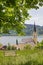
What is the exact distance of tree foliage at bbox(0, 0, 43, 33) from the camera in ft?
39.1

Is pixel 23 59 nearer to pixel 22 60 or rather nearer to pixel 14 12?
pixel 22 60

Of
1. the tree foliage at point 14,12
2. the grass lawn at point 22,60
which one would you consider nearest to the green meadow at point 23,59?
the grass lawn at point 22,60

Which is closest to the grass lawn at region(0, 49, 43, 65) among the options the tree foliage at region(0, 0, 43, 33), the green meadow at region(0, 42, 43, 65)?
the green meadow at region(0, 42, 43, 65)

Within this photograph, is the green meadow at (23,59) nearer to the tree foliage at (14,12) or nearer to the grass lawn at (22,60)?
the grass lawn at (22,60)

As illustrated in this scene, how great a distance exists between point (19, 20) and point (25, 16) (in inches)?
28.5

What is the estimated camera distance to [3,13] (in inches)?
491

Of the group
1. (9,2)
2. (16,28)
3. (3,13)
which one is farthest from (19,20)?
(9,2)

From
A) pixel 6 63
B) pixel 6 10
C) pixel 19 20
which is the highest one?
pixel 6 10

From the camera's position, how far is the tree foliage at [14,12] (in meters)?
11.9

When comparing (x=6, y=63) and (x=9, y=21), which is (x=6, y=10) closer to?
(x=9, y=21)

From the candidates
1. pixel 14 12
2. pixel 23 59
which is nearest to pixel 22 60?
pixel 23 59

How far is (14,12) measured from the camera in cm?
1407

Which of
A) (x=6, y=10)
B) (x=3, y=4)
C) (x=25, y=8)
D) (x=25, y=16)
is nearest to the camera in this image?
(x=3, y=4)

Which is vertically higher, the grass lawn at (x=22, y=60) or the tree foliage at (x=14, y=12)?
the tree foliage at (x=14, y=12)
